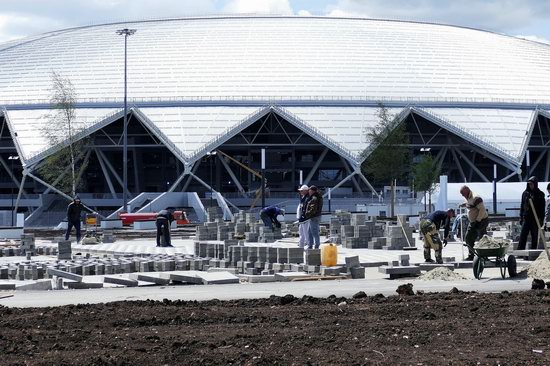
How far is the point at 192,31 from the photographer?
9081 cm

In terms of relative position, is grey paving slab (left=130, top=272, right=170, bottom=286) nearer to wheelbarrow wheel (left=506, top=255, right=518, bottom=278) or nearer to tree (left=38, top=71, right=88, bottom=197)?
wheelbarrow wheel (left=506, top=255, right=518, bottom=278)

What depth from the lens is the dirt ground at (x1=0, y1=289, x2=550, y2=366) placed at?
10977 mm

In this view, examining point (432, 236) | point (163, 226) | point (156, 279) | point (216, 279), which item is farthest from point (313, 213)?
point (163, 226)

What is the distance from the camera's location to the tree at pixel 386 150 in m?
74.4

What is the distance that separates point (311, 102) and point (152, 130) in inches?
468

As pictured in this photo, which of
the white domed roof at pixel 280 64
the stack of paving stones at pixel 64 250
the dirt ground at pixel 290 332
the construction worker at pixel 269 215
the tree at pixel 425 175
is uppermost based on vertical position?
the white domed roof at pixel 280 64

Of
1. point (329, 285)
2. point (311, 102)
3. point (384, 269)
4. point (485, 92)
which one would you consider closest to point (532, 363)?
point (329, 285)

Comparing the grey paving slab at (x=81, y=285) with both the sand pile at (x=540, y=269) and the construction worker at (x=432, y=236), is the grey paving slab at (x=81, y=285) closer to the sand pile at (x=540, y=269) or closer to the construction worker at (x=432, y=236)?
the construction worker at (x=432, y=236)

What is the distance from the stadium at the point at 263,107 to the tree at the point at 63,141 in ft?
1.71

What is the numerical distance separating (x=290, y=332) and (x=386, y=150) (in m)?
62.4

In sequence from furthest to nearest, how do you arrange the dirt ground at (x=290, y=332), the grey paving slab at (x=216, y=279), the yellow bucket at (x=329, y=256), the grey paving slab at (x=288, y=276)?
the yellow bucket at (x=329, y=256) < the grey paving slab at (x=288, y=276) < the grey paving slab at (x=216, y=279) < the dirt ground at (x=290, y=332)

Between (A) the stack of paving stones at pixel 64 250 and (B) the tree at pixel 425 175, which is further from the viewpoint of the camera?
(B) the tree at pixel 425 175

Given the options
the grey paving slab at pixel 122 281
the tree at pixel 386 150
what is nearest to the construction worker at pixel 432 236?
the grey paving slab at pixel 122 281

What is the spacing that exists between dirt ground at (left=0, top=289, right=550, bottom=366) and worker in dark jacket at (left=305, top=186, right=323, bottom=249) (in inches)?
427
